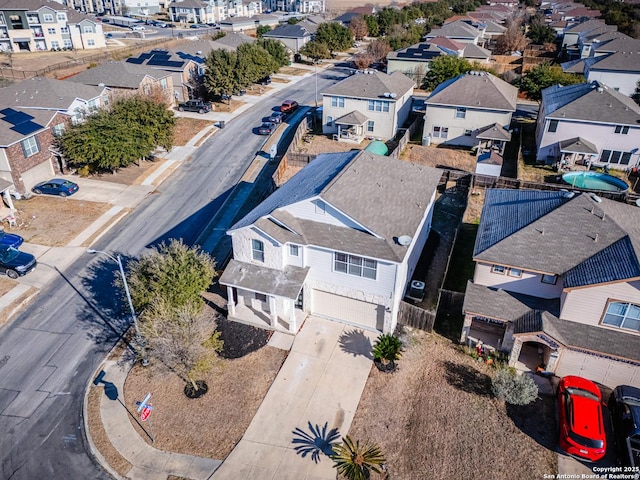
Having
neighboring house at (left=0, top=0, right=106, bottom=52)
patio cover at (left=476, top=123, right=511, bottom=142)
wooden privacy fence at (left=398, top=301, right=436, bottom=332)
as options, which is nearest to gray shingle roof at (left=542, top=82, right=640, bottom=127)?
patio cover at (left=476, top=123, right=511, bottom=142)

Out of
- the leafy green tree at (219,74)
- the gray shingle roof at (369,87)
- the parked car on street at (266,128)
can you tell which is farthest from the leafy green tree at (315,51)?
the parked car on street at (266,128)

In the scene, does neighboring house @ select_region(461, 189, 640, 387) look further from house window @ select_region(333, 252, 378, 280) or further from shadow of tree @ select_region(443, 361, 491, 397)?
house window @ select_region(333, 252, 378, 280)

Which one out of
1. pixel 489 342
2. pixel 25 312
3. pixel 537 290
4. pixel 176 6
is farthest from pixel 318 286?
pixel 176 6

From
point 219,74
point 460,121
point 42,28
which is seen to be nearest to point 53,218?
Result: point 219,74

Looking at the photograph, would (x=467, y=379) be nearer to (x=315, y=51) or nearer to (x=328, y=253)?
(x=328, y=253)

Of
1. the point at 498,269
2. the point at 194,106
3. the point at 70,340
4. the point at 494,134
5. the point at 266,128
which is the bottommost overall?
the point at 70,340

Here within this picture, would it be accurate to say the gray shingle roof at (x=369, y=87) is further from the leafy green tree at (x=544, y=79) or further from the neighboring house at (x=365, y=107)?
the leafy green tree at (x=544, y=79)
